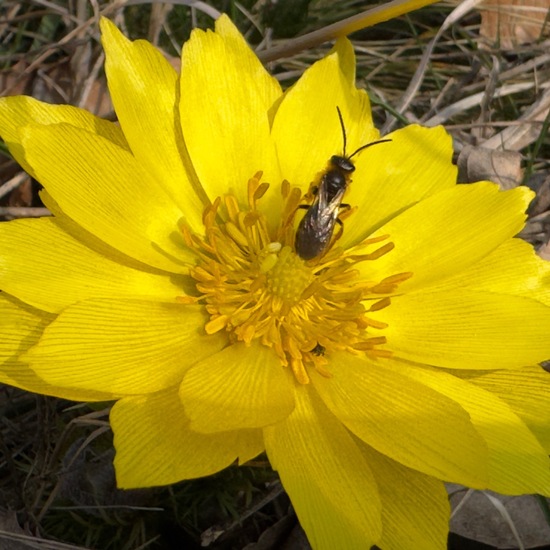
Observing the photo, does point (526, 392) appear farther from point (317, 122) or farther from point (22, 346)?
point (22, 346)

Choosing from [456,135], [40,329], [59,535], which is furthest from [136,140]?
[456,135]

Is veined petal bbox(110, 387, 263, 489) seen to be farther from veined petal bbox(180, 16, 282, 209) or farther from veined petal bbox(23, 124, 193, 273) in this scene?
veined petal bbox(180, 16, 282, 209)

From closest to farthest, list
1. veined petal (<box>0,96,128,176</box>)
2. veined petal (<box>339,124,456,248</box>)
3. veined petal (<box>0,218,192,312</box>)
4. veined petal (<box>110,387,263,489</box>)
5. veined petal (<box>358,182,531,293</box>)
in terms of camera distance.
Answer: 1. veined petal (<box>110,387,263,489</box>)
2. veined petal (<box>0,218,192,312</box>)
3. veined petal (<box>0,96,128,176</box>)
4. veined petal (<box>358,182,531,293</box>)
5. veined petal (<box>339,124,456,248</box>)

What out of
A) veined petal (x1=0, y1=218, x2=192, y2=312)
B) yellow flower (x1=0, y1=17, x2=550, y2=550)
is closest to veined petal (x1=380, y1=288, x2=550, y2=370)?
yellow flower (x1=0, y1=17, x2=550, y2=550)

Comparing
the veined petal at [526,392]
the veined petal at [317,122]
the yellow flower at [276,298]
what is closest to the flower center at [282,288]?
the yellow flower at [276,298]

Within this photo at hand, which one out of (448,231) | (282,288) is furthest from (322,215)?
(448,231)

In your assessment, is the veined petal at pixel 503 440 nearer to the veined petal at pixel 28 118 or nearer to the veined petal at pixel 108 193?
the veined petal at pixel 108 193

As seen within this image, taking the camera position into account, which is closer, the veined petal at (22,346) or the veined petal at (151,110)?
the veined petal at (22,346)
